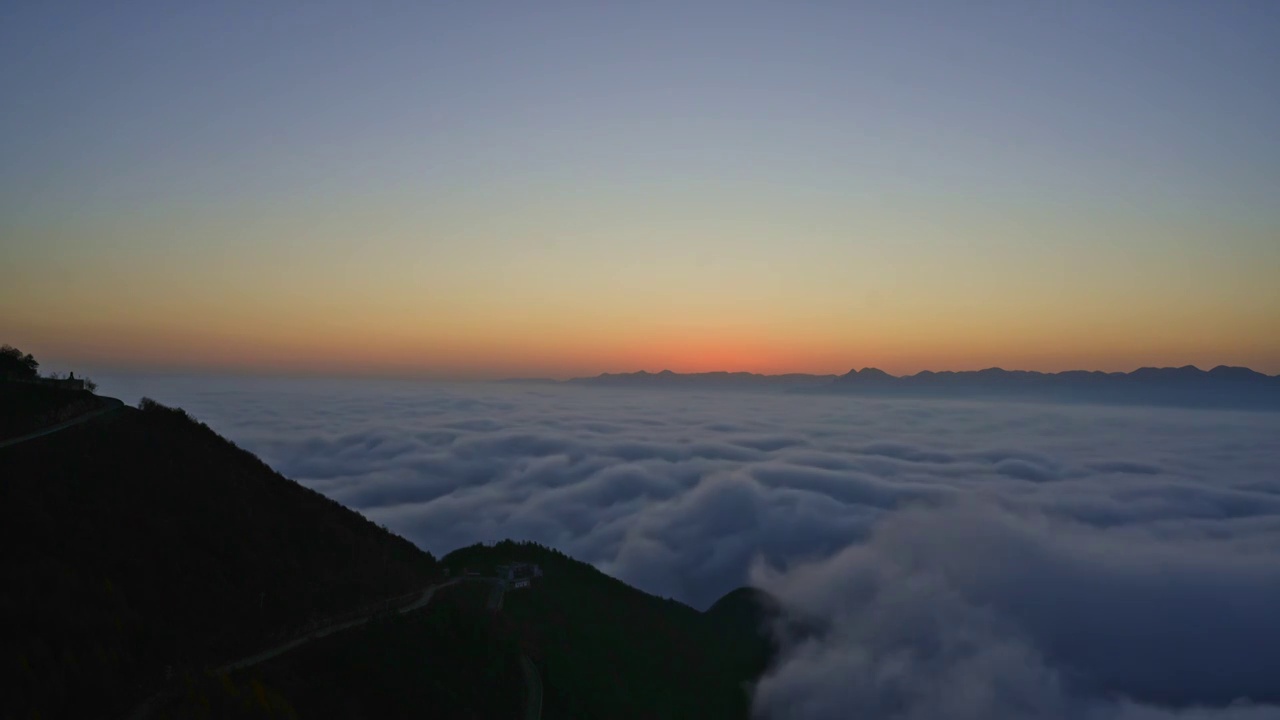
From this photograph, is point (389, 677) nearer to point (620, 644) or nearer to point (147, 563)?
point (147, 563)

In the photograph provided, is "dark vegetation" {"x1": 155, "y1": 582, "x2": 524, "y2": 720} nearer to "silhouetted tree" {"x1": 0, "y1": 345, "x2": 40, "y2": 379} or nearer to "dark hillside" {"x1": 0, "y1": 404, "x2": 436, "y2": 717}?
"dark hillside" {"x1": 0, "y1": 404, "x2": 436, "y2": 717}

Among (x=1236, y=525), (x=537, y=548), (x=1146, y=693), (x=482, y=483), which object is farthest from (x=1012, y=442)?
(x=537, y=548)

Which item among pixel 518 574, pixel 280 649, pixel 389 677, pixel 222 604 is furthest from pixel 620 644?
pixel 222 604

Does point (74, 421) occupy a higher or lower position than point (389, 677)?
higher

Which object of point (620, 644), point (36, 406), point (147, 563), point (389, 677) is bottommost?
point (620, 644)

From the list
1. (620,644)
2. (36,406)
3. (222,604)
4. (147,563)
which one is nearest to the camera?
(222,604)

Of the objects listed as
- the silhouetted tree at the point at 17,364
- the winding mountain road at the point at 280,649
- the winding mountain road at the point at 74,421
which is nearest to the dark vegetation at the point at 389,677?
the winding mountain road at the point at 280,649

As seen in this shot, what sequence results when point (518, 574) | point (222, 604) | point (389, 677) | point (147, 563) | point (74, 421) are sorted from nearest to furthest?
point (389, 677) < point (222, 604) < point (147, 563) < point (74, 421) < point (518, 574)
